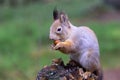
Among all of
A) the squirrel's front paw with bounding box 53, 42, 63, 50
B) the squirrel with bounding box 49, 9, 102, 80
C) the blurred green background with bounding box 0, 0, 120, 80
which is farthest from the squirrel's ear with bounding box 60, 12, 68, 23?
the blurred green background with bounding box 0, 0, 120, 80

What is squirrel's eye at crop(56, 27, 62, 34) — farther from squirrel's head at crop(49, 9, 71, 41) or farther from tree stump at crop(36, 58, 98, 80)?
tree stump at crop(36, 58, 98, 80)

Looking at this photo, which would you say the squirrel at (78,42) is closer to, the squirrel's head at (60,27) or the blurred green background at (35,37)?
the squirrel's head at (60,27)

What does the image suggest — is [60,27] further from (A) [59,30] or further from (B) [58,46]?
(B) [58,46]

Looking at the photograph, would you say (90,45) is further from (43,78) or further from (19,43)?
(19,43)

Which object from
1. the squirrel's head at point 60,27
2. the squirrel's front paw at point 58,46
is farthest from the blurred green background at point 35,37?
the squirrel's front paw at point 58,46

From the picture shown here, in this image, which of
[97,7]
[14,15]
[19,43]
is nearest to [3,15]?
[14,15]

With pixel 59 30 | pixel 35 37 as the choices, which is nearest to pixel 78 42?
pixel 59 30
